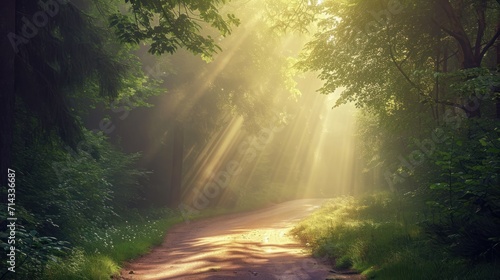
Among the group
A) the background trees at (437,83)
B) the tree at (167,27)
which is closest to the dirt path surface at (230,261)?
the background trees at (437,83)

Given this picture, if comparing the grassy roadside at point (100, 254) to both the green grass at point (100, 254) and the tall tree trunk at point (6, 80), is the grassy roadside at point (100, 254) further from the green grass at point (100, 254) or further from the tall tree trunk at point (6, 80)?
the tall tree trunk at point (6, 80)

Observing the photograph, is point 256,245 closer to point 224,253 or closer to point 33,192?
point 224,253

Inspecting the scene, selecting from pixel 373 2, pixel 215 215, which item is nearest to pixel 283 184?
pixel 215 215

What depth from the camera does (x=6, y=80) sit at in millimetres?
9641

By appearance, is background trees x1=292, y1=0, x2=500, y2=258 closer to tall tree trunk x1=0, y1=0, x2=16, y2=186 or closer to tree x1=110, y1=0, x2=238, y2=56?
tree x1=110, y1=0, x2=238, y2=56

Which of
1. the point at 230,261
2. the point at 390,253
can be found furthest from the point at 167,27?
the point at 390,253

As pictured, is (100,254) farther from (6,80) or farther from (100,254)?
(6,80)

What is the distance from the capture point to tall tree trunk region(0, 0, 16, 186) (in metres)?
9.44

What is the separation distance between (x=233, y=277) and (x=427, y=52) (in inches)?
354

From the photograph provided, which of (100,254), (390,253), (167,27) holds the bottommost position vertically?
(390,253)

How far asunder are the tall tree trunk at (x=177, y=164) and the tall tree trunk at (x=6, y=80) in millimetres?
20996

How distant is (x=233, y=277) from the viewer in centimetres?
919

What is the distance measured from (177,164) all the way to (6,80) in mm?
21494

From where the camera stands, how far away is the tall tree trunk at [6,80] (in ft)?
A: 31.0
